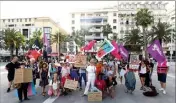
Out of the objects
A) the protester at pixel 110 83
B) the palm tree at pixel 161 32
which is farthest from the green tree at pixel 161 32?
the protester at pixel 110 83

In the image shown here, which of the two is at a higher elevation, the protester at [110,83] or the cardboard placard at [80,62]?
the cardboard placard at [80,62]

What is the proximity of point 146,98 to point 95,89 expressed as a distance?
2065mm

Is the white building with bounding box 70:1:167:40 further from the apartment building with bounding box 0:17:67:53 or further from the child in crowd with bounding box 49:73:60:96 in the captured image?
the child in crowd with bounding box 49:73:60:96

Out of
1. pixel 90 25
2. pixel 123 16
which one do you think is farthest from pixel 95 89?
pixel 123 16

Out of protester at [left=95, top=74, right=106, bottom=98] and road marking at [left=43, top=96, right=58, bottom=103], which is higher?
protester at [left=95, top=74, right=106, bottom=98]

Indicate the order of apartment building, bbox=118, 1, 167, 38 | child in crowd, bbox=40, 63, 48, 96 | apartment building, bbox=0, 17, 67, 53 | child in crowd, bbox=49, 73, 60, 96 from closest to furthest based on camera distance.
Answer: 1. child in crowd, bbox=49, 73, 60, 96
2. child in crowd, bbox=40, 63, 48, 96
3. apartment building, bbox=0, 17, 67, 53
4. apartment building, bbox=118, 1, 167, 38

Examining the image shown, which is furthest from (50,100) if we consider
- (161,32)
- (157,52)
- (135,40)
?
(135,40)

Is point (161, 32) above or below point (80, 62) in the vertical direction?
above

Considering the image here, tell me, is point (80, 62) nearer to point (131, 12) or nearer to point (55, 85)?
point (55, 85)

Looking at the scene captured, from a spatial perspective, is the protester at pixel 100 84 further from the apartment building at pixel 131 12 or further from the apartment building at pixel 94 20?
the apartment building at pixel 131 12

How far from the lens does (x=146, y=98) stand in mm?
11352

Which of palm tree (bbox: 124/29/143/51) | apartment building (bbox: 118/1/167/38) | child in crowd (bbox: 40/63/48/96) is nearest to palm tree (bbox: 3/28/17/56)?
palm tree (bbox: 124/29/143/51)

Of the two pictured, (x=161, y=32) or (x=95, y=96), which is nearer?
(x=95, y=96)

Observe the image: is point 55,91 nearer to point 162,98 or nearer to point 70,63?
point 70,63
